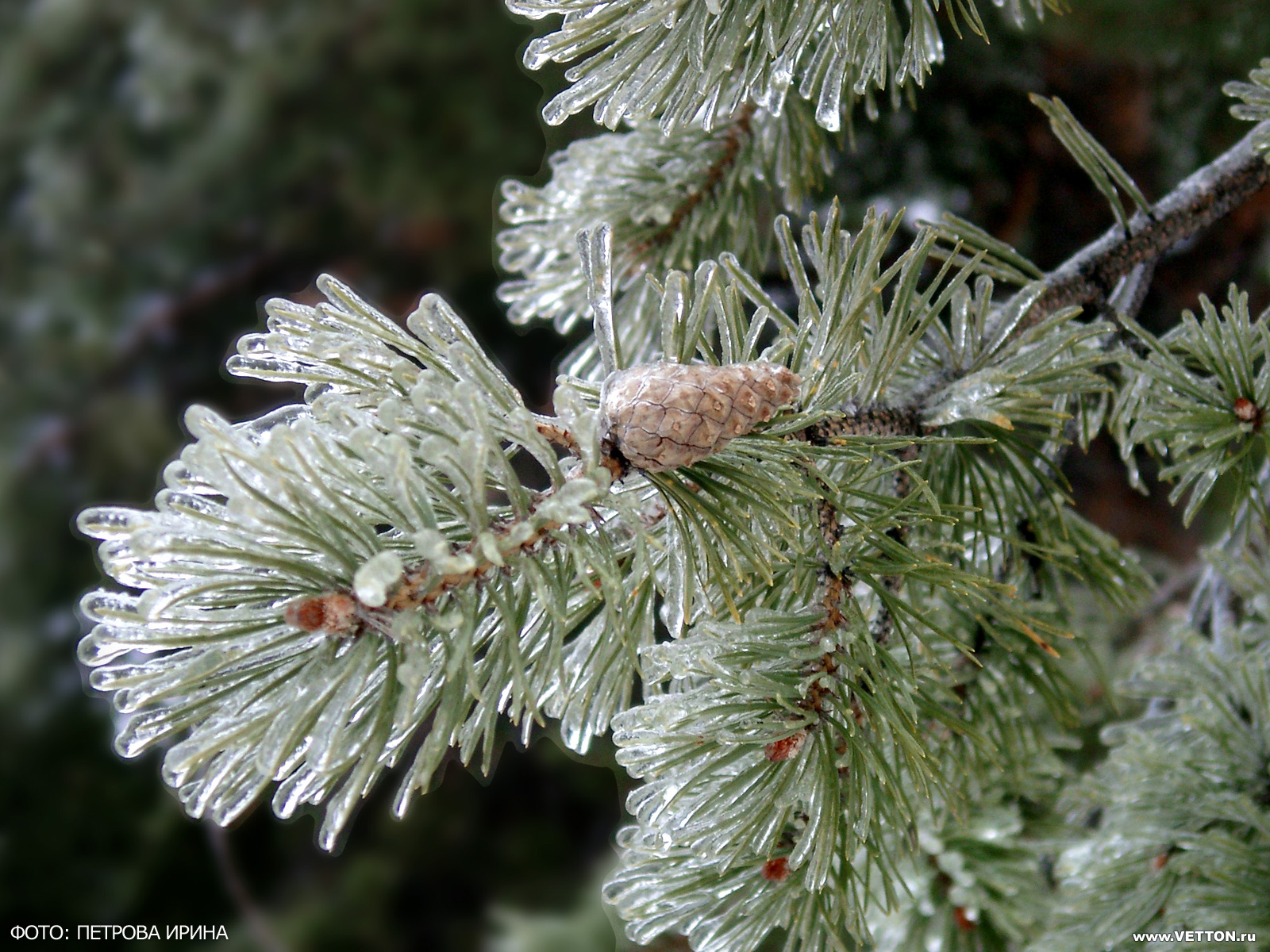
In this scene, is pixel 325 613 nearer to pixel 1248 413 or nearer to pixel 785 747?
pixel 785 747

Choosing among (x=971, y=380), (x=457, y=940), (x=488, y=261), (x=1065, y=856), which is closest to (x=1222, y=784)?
(x=1065, y=856)

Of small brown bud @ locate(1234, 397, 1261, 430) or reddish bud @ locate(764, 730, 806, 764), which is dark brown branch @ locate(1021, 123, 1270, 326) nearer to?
small brown bud @ locate(1234, 397, 1261, 430)

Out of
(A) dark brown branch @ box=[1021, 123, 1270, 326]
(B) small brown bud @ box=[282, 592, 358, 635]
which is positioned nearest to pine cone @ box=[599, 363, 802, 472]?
(B) small brown bud @ box=[282, 592, 358, 635]

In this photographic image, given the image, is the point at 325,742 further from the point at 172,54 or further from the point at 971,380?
the point at 172,54

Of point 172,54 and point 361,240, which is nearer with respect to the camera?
point 172,54

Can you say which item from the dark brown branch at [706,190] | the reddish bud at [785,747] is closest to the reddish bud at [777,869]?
the reddish bud at [785,747]
